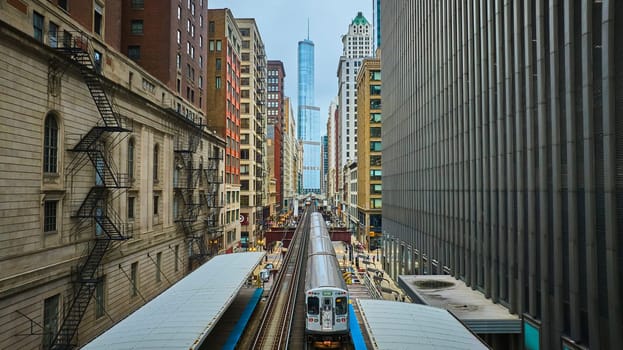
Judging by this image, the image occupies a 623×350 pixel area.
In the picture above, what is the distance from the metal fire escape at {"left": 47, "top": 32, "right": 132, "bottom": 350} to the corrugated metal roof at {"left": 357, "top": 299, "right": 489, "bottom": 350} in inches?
555

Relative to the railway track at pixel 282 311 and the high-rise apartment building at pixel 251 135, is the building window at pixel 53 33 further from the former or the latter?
the high-rise apartment building at pixel 251 135

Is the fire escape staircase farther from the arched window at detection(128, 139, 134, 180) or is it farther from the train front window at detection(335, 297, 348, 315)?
the train front window at detection(335, 297, 348, 315)

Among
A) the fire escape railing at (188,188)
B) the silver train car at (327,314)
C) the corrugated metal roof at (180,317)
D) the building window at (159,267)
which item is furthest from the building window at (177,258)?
the silver train car at (327,314)

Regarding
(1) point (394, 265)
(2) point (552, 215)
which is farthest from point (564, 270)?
(1) point (394, 265)

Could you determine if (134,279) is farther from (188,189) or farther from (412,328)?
(412,328)

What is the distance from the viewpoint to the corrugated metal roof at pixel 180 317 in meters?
14.8

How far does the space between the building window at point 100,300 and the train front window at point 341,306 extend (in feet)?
45.0

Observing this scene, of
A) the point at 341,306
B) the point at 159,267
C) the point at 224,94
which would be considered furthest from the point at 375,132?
the point at 341,306

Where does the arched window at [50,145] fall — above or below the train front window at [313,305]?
above

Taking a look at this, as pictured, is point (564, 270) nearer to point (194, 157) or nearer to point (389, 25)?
point (194, 157)

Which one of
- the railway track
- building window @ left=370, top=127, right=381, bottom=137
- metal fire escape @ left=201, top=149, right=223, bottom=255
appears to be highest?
building window @ left=370, top=127, right=381, bottom=137

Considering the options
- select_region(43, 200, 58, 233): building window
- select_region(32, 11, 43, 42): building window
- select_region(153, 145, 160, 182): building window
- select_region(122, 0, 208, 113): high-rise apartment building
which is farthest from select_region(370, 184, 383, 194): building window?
select_region(32, 11, 43, 42): building window

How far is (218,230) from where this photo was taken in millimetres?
48969

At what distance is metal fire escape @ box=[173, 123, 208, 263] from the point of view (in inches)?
1487
